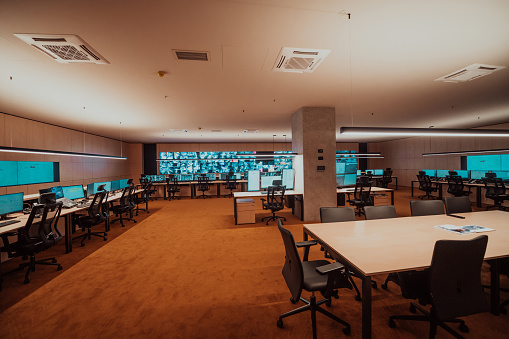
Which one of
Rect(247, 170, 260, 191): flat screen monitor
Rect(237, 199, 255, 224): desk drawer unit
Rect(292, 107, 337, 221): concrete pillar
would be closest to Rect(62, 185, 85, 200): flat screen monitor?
Rect(237, 199, 255, 224): desk drawer unit

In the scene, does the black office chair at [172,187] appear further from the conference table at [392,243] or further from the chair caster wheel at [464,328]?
the chair caster wheel at [464,328]

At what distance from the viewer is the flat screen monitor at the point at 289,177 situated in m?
6.63

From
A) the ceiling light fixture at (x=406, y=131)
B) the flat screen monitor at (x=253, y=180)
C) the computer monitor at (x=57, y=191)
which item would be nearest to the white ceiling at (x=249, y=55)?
the ceiling light fixture at (x=406, y=131)

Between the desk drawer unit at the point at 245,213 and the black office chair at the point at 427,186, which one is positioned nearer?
the desk drawer unit at the point at 245,213

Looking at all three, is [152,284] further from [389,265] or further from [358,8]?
[358,8]

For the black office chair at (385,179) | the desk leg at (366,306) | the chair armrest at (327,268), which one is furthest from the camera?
the black office chair at (385,179)

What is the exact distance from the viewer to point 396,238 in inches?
91.4

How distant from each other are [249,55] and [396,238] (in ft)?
9.74

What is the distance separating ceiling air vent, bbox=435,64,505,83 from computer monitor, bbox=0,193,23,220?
802cm

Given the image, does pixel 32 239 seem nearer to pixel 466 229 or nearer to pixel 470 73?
pixel 466 229

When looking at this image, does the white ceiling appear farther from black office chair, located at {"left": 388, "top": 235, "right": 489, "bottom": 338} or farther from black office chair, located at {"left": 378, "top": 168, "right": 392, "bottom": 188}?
black office chair, located at {"left": 378, "top": 168, "right": 392, "bottom": 188}

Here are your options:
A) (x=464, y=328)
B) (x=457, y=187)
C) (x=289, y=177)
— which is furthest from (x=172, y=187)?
(x=457, y=187)

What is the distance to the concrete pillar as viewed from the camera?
19.2 feet

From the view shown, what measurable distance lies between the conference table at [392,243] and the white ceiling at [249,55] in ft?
7.85
